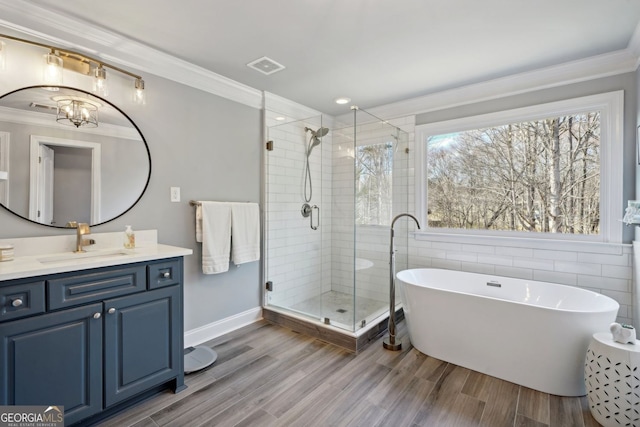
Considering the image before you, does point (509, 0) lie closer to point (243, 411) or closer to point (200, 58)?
point (200, 58)

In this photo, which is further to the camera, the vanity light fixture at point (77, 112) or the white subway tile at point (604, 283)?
the white subway tile at point (604, 283)

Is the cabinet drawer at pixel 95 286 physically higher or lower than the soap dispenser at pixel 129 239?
lower

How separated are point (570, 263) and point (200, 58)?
3556 mm

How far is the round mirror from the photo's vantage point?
1818mm

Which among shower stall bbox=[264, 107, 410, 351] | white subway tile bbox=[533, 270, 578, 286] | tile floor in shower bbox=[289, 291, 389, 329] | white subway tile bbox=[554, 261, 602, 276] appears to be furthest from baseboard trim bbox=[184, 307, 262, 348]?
white subway tile bbox=[554, 261, 602, 276]

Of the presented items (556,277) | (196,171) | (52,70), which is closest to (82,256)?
(196,171)

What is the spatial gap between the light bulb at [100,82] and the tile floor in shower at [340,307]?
2.47 metres

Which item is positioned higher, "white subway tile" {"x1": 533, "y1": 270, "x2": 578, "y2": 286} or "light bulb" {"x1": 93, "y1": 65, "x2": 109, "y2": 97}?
"light bulb" {"x1": 93, "y1": 65, "x2": 109, "y2": 97}

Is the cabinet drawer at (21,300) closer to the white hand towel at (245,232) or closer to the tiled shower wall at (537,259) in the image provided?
the white hand towel at (245,232)

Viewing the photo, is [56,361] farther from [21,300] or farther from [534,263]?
[534,263]

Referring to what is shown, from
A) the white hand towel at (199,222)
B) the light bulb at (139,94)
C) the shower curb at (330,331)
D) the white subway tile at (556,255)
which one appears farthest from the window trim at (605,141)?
the light bulb at (139,94)

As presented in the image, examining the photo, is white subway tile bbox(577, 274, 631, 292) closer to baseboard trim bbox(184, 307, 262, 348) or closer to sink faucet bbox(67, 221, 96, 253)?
baseboard trim bbox(184, 307, 262, 348)

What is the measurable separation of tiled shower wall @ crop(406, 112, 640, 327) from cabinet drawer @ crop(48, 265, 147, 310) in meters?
2.74

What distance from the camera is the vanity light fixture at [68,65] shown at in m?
1.87
